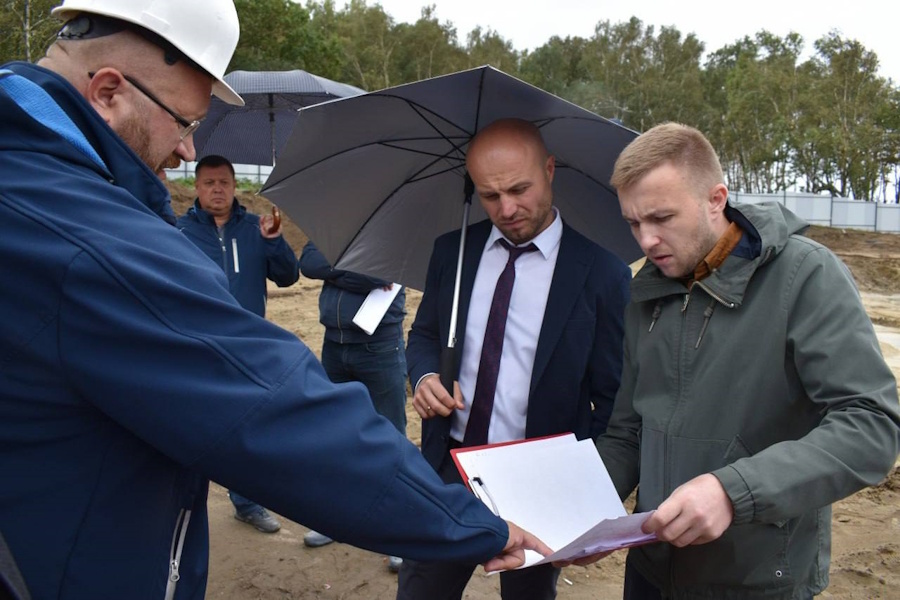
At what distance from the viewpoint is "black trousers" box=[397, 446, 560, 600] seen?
2.73 meters

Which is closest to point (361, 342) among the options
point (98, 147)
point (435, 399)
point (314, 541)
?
point (314, 541)

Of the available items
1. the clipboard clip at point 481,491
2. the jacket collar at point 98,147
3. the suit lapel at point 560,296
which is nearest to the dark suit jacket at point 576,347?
the suit lapel at point 560,296

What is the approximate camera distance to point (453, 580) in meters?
2.74

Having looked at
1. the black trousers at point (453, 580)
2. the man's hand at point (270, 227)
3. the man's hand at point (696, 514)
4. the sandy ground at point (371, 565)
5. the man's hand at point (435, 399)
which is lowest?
the sandy ground at point (371, 565)

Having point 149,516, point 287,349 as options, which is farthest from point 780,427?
point 149,516

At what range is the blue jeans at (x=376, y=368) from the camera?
4996 mm

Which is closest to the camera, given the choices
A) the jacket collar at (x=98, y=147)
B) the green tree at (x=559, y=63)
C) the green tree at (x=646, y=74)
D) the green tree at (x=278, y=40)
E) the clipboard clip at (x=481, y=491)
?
the jacket collar at (x=98, y=147)

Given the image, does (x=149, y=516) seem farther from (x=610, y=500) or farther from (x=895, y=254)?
(x=895, y=254)

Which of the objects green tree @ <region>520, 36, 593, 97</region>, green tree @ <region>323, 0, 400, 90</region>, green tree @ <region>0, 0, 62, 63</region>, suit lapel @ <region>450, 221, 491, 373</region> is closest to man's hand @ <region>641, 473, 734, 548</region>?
suit lapel @ <region>450, 221, 491, 373</region>

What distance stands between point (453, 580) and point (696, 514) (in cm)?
122

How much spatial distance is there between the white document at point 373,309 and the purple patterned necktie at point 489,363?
205 centimetres

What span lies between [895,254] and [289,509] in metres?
29.1

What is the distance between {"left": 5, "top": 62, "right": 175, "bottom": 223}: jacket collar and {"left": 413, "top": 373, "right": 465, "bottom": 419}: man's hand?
54.2 inches

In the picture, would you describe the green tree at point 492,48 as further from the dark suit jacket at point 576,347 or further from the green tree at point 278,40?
the dark suit jacket at point 576,347
